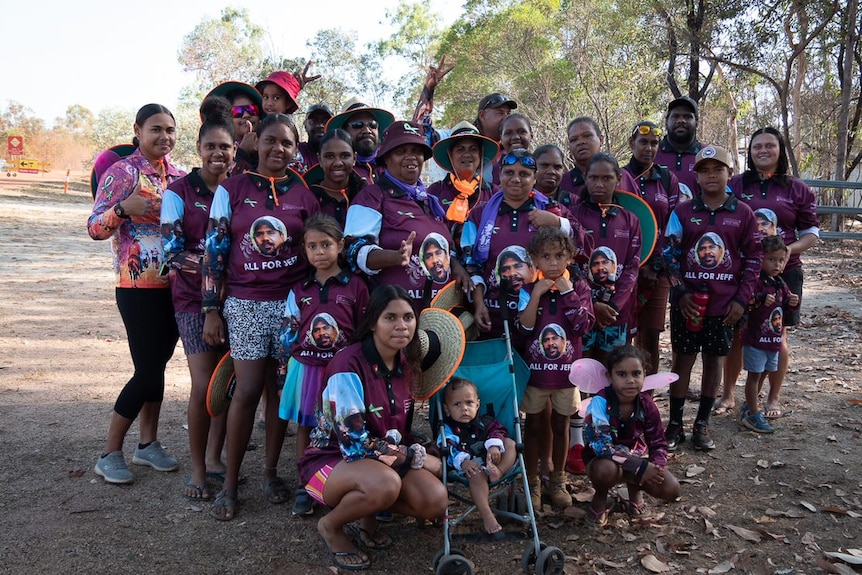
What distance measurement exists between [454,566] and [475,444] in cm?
76

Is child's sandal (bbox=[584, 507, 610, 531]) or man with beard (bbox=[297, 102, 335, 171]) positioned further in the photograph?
man with beard (bbox=[297, 102, 335, 171])

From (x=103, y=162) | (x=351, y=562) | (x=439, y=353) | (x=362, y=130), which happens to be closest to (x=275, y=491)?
(x=351, y=562)

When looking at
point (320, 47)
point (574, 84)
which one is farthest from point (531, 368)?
point (320, 47)

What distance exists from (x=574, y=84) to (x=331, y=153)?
75.5 feet

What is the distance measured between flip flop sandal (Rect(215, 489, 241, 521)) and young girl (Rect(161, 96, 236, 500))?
8.8 inches

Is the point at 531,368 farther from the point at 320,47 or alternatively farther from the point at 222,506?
the point at 320,47

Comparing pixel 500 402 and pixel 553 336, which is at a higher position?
pixel 553 336

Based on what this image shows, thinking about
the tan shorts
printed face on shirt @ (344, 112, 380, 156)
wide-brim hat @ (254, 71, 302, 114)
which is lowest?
the tan shorts

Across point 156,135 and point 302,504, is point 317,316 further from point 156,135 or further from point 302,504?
point 156,135

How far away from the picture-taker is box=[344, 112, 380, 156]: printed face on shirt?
5234 millimetres

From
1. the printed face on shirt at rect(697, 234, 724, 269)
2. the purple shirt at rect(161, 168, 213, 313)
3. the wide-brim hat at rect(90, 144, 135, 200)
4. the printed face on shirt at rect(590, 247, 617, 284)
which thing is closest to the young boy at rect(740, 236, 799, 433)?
the printed face on shirt at rect(697, 234, 724, 269)

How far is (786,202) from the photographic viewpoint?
18.2ft

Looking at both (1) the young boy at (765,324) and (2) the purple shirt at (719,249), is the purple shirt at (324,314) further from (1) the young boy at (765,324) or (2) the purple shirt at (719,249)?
(1) the young boy at (765,324)

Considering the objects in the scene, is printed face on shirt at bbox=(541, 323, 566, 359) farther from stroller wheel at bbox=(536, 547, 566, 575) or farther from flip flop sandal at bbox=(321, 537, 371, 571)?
flip flop sandal at bbox=(321, 537, 371, 571)
